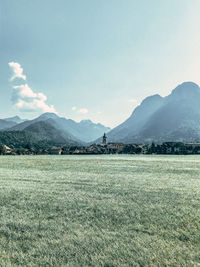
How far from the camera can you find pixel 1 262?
330cm

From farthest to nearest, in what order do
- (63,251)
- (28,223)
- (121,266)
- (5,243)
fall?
1. (28,223)
2. (5,243)
3. (63,251)
4. (121,266)

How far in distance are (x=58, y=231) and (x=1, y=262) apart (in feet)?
4.30

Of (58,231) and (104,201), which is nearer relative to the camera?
(58,231)

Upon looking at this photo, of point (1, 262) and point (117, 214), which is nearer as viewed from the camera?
point (1, 262)

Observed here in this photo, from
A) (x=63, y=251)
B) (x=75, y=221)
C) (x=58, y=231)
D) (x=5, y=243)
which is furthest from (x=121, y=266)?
(x=5, y=243)

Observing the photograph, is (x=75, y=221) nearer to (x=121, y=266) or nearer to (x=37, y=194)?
(x=121, y=266)

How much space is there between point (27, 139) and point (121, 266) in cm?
17923

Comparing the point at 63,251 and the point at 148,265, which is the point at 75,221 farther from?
the point at 148,265

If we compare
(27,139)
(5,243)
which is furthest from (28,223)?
(27,139)

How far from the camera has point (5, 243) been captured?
3914mm

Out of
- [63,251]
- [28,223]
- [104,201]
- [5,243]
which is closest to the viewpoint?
[63,251]

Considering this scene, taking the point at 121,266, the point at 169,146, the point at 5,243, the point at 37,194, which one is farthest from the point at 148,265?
the point at 169,146

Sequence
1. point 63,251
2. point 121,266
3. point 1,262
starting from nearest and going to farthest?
point 121,266 → point 1,262 → point 63,251

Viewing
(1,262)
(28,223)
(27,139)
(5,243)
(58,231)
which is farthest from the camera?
(27,139)
